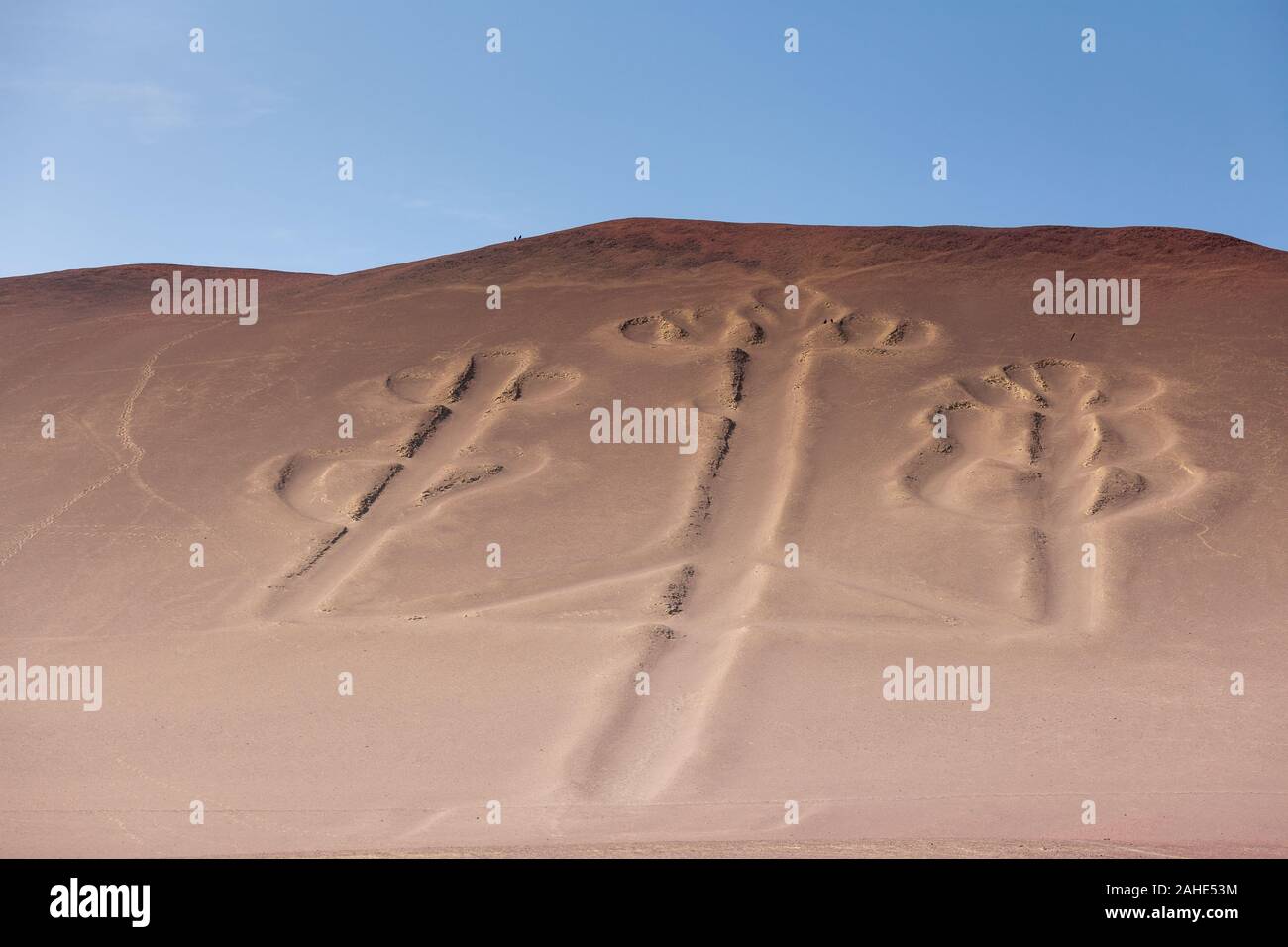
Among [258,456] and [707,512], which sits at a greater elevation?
[258,456]

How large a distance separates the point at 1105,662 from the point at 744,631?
4201 mm

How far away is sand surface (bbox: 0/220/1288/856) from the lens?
31.3 ft

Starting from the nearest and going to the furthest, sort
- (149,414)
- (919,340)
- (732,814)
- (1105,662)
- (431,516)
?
(732,814) → (1105,662) → (431,516) → (149,414) → (919,340)

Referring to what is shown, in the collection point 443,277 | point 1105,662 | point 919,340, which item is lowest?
point 1105,662

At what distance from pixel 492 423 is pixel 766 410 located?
4.89 meters

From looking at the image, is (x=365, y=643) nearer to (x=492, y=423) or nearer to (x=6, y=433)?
(x=492, y=423)

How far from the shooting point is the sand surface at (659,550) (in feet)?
31.3

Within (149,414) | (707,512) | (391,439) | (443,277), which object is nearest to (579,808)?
(707,512)

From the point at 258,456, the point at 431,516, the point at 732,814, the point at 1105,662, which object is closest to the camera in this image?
the point at 732,814

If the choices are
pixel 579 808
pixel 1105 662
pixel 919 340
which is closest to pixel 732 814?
pixel 579 808

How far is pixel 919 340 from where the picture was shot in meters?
22.1

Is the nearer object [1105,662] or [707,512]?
[1105,662]

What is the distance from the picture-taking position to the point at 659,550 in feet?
53.3

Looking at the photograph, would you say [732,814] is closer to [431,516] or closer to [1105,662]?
[1105,662]
